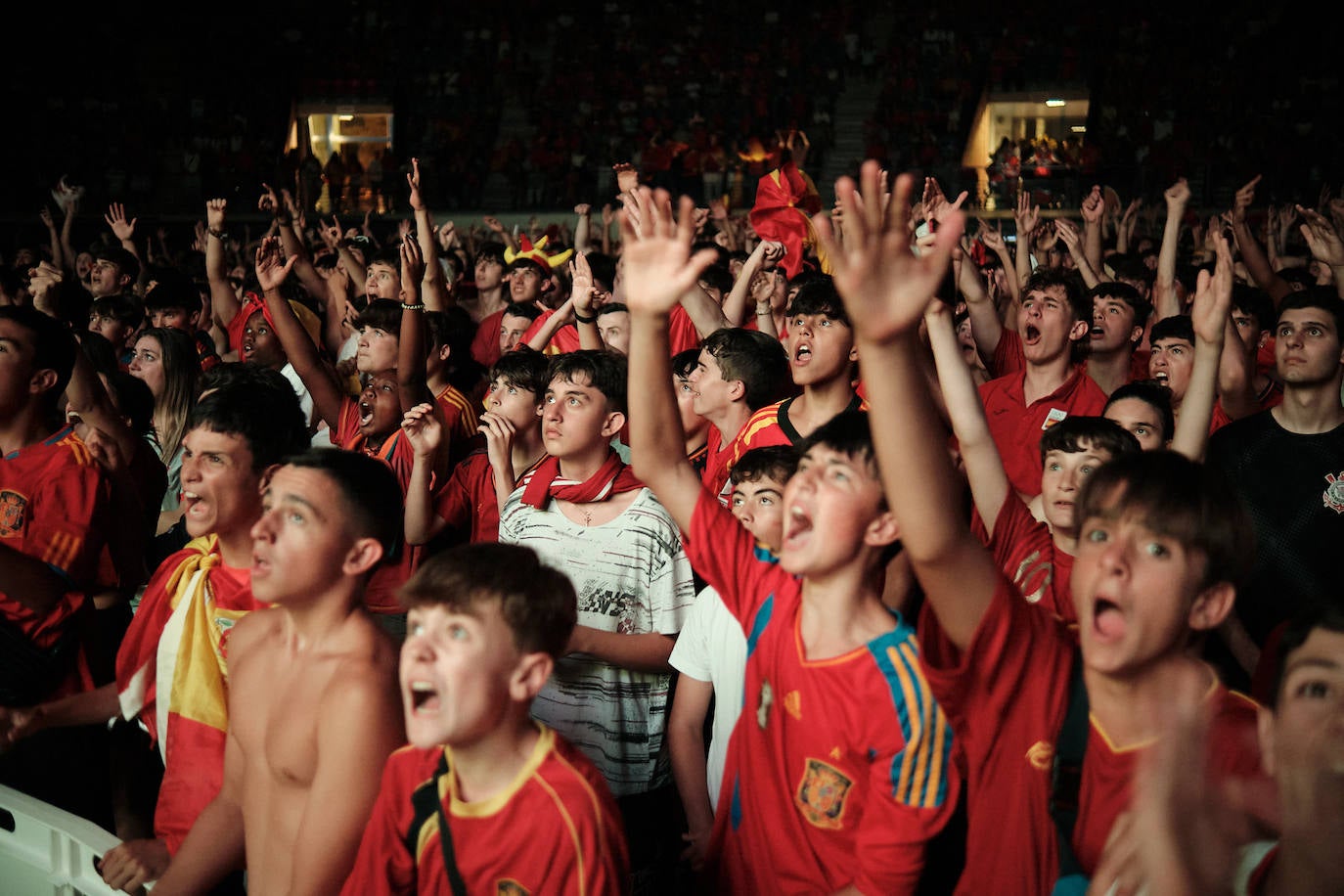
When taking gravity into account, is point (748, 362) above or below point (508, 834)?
above

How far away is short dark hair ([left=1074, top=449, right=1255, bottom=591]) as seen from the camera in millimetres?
1853

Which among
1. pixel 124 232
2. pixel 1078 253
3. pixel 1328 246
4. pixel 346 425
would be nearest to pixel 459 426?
pixel 346 425

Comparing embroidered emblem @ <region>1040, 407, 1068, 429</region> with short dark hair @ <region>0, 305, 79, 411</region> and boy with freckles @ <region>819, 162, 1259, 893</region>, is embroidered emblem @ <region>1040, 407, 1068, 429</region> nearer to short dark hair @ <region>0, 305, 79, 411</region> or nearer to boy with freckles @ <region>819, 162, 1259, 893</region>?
boy with freckles @ <region>819, 162, 1259, 893</region>

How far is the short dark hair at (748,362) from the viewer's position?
13.9 ft

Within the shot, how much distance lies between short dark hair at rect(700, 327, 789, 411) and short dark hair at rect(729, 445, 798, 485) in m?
1.14

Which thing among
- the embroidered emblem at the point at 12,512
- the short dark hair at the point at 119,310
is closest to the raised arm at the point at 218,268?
the short dark hair at the point at 119,310

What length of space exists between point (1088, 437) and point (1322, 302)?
1.38 m

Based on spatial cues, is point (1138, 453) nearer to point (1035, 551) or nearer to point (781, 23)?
point (1035, 551)

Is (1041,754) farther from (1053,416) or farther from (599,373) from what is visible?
(1053,416)

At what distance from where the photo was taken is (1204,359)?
3.17 m

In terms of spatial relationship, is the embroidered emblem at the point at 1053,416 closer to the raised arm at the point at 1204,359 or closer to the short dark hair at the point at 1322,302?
the short dark hair at the point at 1322,302

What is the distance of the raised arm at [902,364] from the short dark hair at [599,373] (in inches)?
70.7

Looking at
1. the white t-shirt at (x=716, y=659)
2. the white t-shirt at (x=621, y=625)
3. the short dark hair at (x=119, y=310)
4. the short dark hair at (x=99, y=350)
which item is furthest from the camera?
the short dark hair at (x=119, y=310)

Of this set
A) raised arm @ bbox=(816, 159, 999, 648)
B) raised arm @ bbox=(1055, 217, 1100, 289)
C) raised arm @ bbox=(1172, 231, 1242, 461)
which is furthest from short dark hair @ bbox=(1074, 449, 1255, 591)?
raised arm @ bbox=(1055, 217, 1100, 289)
